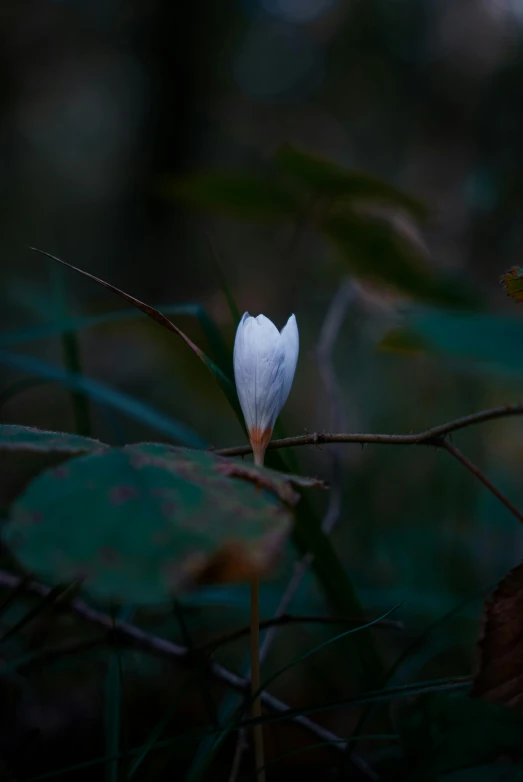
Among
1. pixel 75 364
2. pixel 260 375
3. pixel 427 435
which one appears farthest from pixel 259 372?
pixel 75 364

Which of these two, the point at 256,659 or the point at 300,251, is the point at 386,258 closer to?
the point at 300,251

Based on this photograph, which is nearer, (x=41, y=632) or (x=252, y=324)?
(x=252, y=324)

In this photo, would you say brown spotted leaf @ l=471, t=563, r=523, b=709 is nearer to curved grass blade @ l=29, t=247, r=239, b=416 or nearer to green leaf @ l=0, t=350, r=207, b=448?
curved grass blade @ l=29, t=247, r=239, b=416

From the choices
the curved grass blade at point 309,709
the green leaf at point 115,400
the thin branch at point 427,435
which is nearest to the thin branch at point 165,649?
the curved grass blade at point 309,709

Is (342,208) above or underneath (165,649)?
above

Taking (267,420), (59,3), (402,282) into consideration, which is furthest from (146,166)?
(267,420)

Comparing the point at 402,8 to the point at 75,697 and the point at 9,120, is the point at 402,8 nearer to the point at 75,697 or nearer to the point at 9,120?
the point at 9,120
